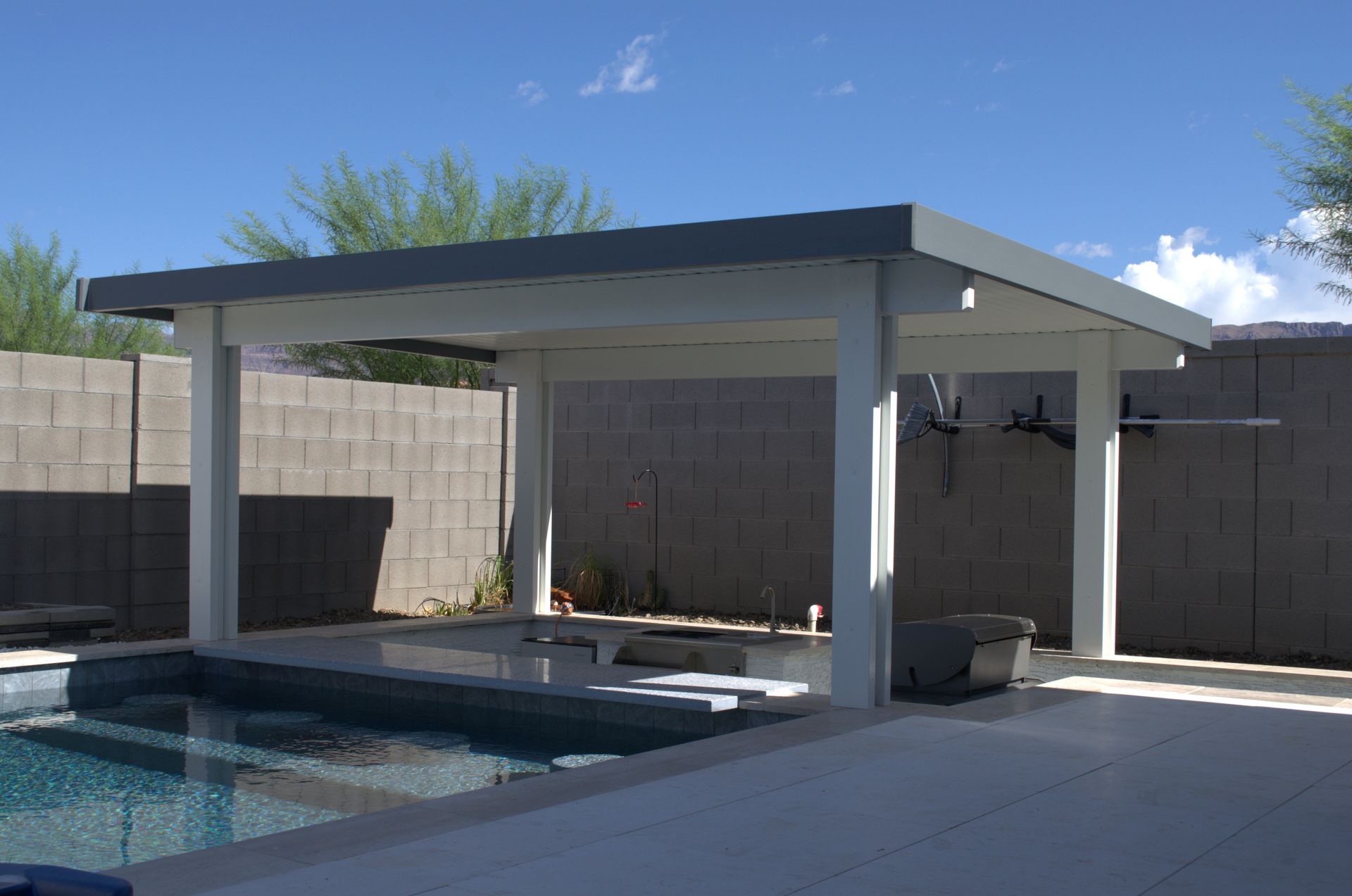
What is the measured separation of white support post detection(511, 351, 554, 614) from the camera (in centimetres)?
1202

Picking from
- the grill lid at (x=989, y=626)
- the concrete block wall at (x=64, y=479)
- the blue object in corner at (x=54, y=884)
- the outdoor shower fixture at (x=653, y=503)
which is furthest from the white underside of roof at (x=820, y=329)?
the blue object in corner at (x=54, y=884)

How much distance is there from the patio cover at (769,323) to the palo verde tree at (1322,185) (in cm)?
1080

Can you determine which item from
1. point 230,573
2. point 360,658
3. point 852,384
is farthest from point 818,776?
point 230,573

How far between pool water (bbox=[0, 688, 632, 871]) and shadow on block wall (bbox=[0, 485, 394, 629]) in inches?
62.6

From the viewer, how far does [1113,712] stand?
7152 millimetres

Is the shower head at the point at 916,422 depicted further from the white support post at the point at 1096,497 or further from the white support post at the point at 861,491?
the white support post at the point at 861,491

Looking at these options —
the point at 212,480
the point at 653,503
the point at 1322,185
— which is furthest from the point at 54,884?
the point at 1322,185

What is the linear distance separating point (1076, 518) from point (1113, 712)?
2.73 m

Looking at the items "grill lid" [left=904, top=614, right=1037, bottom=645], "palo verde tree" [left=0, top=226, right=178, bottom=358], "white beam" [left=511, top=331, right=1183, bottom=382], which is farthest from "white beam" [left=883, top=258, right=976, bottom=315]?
"palo verde tree" [left=0, top=226, right=178, bottom=358]

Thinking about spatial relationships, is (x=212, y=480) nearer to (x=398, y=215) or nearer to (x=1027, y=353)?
(x=1027, y=353)

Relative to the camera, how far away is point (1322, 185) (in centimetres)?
1867

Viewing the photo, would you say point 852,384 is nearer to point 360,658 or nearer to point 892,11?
point 360,658

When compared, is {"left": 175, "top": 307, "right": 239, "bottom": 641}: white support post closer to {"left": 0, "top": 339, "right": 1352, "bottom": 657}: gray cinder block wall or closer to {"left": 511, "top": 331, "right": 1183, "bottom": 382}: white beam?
{"left": 0, "top": 339, "right": 1352, "bottom": 657}: gray cinder block wall

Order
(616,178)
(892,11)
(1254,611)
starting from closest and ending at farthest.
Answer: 1. (1254,611)
2. (892,11)
3. (616,178)
